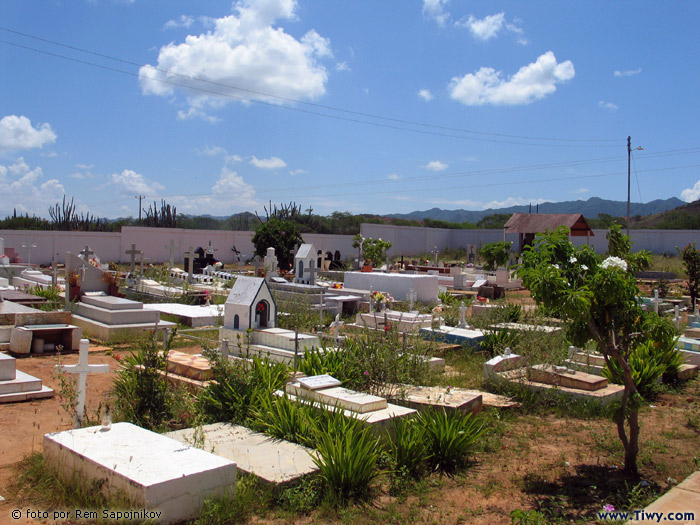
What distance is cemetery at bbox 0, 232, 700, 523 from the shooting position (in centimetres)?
432

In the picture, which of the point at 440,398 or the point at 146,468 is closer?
the point at 146,468

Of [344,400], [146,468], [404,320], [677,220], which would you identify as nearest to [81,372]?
[146,468]

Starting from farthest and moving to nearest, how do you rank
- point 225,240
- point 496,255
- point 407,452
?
point 225,240
point 496,255
point 407,452

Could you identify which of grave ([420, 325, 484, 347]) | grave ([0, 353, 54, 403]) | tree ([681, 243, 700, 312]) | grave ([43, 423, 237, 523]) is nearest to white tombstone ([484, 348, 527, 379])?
grave ([420, 325, 484, 347])

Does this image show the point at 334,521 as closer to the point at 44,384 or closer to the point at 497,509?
the point at 497,509

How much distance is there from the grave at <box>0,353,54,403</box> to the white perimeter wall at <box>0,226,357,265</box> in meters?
21.0

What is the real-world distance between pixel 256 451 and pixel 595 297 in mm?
3339

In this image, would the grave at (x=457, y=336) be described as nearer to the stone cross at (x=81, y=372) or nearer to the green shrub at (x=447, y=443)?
the green shrub at (x=447, y=443)

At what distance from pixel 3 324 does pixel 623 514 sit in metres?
10.9

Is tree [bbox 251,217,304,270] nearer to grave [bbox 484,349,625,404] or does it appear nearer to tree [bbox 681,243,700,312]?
tree [bbox 681,243,700,312]

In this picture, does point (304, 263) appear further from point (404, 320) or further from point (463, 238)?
point (463, 238)

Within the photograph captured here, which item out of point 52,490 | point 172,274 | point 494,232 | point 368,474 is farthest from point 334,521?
point 494,232

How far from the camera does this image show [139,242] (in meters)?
35.1

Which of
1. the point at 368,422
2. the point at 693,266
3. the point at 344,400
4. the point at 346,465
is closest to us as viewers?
the point at 346,465
